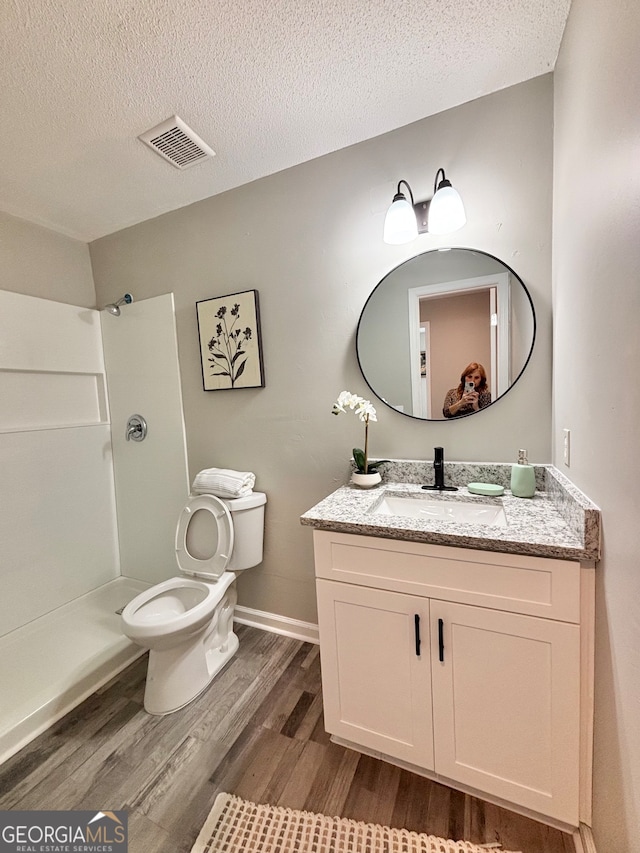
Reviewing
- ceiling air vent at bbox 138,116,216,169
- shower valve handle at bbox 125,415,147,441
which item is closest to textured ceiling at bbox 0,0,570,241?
ceiling air vent at bbox 138,116,216,169

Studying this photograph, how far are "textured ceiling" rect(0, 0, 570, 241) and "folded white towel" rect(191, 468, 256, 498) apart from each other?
153cm

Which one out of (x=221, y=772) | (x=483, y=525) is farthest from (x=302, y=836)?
(x=483, y=525)

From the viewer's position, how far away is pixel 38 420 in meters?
2.04

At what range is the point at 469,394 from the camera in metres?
1.43

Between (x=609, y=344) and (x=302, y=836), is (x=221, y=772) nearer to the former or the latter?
(x=302, y=836)

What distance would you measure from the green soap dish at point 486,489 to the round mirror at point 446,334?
0.98ft

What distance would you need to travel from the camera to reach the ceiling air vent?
54.2 inches

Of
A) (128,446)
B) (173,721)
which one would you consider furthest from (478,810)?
(128,446)

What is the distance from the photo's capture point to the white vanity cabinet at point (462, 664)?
0.91m

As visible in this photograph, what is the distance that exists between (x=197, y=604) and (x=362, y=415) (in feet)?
3.97

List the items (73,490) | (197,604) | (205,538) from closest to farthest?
(197,604) → (205,538) → (73,490)

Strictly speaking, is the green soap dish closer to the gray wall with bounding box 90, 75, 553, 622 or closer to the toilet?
the gray wall with bounding box 90, 75, 553, 622

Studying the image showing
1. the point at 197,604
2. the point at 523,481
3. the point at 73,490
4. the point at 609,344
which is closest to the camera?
the point at 609,344

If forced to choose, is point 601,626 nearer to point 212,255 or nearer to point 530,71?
point 530,71
